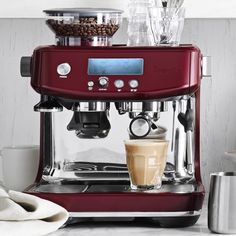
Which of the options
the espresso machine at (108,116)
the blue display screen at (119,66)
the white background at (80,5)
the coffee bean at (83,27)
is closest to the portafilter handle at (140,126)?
the espresso machine at (108,116)

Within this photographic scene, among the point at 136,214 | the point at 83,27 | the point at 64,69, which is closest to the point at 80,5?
the point at 83,27

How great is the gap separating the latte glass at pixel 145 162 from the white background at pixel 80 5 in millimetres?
356

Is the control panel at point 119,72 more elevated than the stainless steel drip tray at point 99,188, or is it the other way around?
the control panel at point 119,72

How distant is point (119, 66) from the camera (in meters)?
1.77

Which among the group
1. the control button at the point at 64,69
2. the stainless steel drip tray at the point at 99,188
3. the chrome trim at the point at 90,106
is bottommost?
the stainless steel drip tray at the point at 99,188

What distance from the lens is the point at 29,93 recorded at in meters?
2.26

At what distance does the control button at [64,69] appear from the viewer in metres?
1.78

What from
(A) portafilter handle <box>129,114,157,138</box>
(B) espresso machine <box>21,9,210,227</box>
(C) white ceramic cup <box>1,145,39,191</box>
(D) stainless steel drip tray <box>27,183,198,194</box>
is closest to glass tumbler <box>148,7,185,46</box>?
(B) espresso machine <box>21,9,210,227</box>

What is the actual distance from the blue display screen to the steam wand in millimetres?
150

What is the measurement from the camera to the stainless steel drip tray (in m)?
1.80

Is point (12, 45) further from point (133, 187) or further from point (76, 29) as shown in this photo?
point (133, 187)

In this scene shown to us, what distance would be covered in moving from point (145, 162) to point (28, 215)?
291mm

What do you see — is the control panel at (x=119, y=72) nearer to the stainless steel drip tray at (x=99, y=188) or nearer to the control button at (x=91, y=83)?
the control button at (x=91, y=83)

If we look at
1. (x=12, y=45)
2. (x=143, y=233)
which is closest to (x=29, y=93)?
(x=12, y=45)
